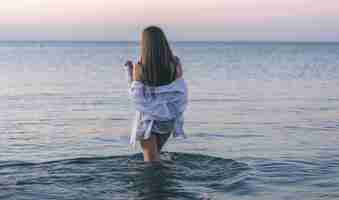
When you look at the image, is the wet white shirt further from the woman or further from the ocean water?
the ocean water

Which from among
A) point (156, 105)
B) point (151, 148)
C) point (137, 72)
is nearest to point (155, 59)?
point (137, 72)

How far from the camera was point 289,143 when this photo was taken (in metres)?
11.7

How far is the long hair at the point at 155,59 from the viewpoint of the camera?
7852 millimetres

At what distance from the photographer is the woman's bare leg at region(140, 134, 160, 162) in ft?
27.5

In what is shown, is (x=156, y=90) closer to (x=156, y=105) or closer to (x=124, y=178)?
(x=156, y=105)

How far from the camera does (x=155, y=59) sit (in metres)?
7.89

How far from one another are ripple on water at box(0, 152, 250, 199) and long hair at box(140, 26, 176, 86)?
4.68 feet

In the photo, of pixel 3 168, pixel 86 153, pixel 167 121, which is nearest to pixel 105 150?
pixel 86 153

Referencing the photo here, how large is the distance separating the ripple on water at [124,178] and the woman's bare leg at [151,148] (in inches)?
9.1

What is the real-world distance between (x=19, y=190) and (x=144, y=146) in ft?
5.84

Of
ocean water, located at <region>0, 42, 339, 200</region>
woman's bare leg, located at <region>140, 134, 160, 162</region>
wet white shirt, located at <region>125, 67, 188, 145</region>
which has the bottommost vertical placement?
ocean water, located at <region>0, 42, 339, 200</region>

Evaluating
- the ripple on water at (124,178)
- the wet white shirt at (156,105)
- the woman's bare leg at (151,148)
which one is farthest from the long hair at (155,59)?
the ripple on water at (124,178)

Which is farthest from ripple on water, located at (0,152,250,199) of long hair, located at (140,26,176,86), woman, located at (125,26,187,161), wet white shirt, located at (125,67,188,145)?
long hair, located at (140,26,176,86)

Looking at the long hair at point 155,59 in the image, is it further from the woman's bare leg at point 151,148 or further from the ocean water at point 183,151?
the ocean water at point 183,151
